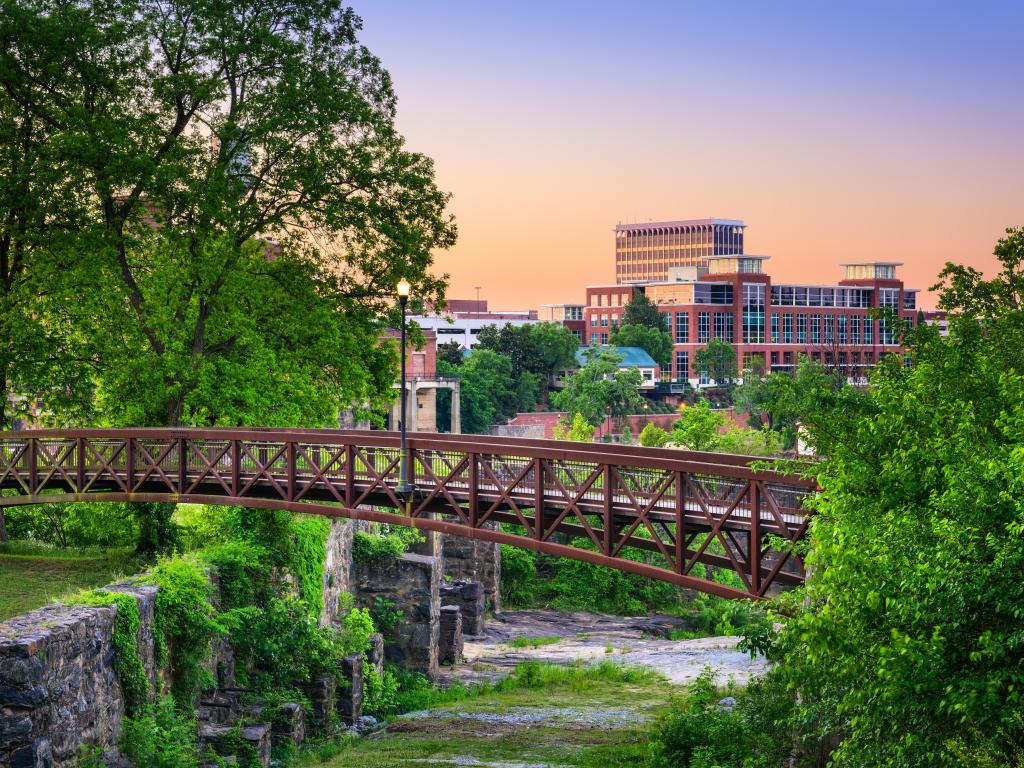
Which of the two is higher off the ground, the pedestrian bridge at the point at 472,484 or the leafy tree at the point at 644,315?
the leafy tree at the point at 644,315

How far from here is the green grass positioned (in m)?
43.7

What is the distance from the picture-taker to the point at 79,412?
111 feet

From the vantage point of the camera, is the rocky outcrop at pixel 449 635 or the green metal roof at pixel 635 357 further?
the green metal roof at pixel 635 357

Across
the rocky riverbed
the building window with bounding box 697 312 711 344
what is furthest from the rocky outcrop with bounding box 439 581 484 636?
the building window with bounding box 697 312 711 344

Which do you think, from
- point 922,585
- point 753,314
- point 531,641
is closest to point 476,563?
point 531,641

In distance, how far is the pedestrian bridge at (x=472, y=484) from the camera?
1900 cm

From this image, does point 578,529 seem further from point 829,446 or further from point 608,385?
point 608,385

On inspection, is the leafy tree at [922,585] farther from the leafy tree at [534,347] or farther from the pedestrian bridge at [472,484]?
the leafy tree at [534,347]

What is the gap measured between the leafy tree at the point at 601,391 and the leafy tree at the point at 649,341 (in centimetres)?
2271

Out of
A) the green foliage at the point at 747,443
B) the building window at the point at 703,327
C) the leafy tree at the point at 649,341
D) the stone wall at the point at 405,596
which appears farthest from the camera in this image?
the building window at the point at 703,327

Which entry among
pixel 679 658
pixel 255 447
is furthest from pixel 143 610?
pixel 679 658

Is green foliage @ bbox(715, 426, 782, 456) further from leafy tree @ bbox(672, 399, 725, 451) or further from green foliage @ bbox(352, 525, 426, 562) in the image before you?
green foliage @ bbox(352, 525, 426, 562)

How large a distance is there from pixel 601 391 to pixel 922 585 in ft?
306

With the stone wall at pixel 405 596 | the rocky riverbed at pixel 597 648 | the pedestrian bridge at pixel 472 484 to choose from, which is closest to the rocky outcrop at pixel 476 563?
the rocky riverbed at pixel 597 648
